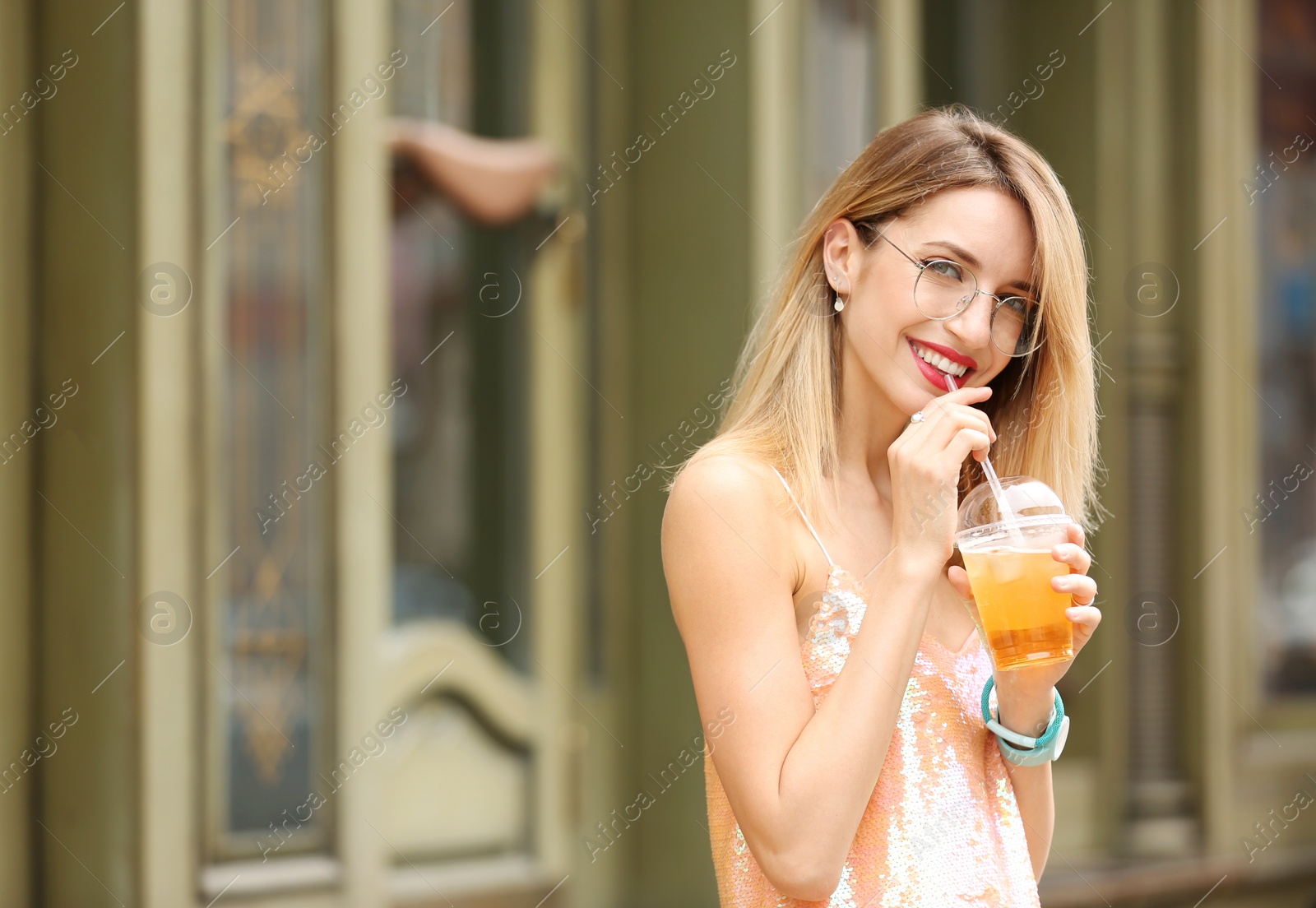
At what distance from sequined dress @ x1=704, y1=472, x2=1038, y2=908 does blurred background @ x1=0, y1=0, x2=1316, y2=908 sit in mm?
1800

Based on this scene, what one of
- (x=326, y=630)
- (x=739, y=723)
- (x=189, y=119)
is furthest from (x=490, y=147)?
(x=739, y=723)

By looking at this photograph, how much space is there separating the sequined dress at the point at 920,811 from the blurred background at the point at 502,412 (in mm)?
1800

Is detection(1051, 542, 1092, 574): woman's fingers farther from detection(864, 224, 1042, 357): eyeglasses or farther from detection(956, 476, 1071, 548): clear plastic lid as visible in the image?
detection(864, 224, 1042, 357): eyeglasses

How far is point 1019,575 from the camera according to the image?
156cm

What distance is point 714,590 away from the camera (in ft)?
5.00

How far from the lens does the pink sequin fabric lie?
156 centimetres

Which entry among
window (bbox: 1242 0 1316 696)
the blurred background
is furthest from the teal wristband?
window (bbox: 1242 0 1316 696)

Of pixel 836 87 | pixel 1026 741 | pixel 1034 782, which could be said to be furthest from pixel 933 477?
pixel 836 87

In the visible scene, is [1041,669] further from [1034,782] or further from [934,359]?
[934,359]

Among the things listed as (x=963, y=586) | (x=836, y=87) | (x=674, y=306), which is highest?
(x=836, y=87)

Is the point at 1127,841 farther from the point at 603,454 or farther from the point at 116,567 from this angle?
the point at 116,567

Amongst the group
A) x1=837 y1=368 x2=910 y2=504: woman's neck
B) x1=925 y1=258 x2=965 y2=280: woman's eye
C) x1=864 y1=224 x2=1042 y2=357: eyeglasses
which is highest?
x1=925 y1=258 x2=965 y2=280: woman's eye

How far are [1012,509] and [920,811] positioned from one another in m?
0.37

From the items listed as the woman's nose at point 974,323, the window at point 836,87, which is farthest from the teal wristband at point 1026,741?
the window at point 836,87
